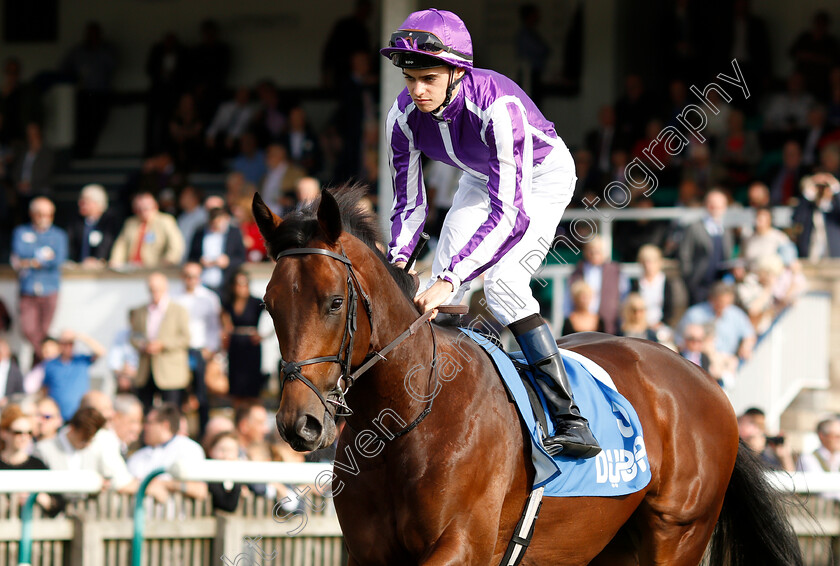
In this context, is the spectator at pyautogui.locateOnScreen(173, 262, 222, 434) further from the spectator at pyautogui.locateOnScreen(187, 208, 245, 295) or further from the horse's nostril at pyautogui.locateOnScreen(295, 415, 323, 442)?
the horse's nostril at pyautogui.locateOnScreen(295, 415, 323, 442)

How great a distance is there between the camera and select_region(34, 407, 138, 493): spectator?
6.13m

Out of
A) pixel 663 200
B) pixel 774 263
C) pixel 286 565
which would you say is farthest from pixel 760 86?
pixel 286 565

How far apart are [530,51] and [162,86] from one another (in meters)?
4.03

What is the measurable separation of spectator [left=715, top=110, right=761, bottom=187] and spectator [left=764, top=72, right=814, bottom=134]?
364mm

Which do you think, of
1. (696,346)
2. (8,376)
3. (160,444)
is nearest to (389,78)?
(696,346)

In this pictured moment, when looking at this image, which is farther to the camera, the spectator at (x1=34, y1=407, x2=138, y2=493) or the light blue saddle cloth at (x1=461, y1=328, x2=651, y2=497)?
the spectator at (x1=34, y1=407, x2=138, y2=493)

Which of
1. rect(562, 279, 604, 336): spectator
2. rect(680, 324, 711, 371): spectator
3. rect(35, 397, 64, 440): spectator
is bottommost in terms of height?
rect(35, 397, 64, 440): spectator

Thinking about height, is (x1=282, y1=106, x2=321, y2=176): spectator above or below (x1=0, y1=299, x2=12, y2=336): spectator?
above

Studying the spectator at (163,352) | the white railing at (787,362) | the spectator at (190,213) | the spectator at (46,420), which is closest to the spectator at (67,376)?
the spectator at (163,352)

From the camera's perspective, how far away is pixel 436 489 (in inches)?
137

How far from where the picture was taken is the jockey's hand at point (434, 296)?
11.6 ft

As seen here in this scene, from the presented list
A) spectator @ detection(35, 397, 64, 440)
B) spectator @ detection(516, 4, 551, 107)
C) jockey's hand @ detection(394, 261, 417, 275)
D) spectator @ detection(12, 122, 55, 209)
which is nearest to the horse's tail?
jockey's hand @ detection(394, 261, 417, 275)

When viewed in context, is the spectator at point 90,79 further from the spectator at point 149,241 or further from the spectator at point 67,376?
the spectator at point 67,376

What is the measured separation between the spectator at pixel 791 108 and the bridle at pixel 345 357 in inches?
316
